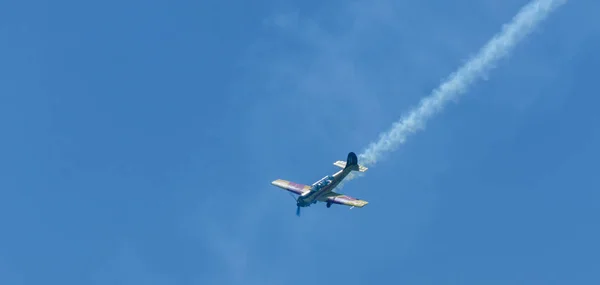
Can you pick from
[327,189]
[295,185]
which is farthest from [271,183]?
Result: [327,189]

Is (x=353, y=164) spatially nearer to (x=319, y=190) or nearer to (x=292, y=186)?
(x=319, y=190)

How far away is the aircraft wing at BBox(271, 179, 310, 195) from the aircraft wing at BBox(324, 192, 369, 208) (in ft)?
16.8

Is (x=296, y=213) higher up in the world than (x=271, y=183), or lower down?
lower down

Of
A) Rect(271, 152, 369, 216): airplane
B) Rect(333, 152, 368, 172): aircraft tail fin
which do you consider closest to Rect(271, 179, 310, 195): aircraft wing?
Rect(271, 152, 369, 216): airplane

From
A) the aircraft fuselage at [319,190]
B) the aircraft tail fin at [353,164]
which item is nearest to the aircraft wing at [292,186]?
the aircraft fuselage at [319,190]

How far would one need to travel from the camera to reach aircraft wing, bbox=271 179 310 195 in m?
119

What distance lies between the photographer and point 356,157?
108 meters

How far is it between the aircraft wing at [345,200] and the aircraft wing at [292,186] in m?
5.13

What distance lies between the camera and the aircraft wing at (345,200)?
113312 mm

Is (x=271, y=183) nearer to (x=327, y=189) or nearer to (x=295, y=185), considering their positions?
(x=295, y=185)

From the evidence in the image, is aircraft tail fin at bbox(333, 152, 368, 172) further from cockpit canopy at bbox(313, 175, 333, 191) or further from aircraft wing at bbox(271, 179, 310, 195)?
aircraft wing at bbox(271, 179, 310, 195)

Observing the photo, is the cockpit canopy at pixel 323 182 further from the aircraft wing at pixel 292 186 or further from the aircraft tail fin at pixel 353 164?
the aircraft wing at pixel 292 186

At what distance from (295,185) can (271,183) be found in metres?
2.98

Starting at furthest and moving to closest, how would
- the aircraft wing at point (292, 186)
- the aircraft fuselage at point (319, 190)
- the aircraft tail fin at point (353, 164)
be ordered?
the aircraft wing at point (292, 186), the aircraft fuselage at point (319, 190), the aircraft tail fin at point (353, 164)
